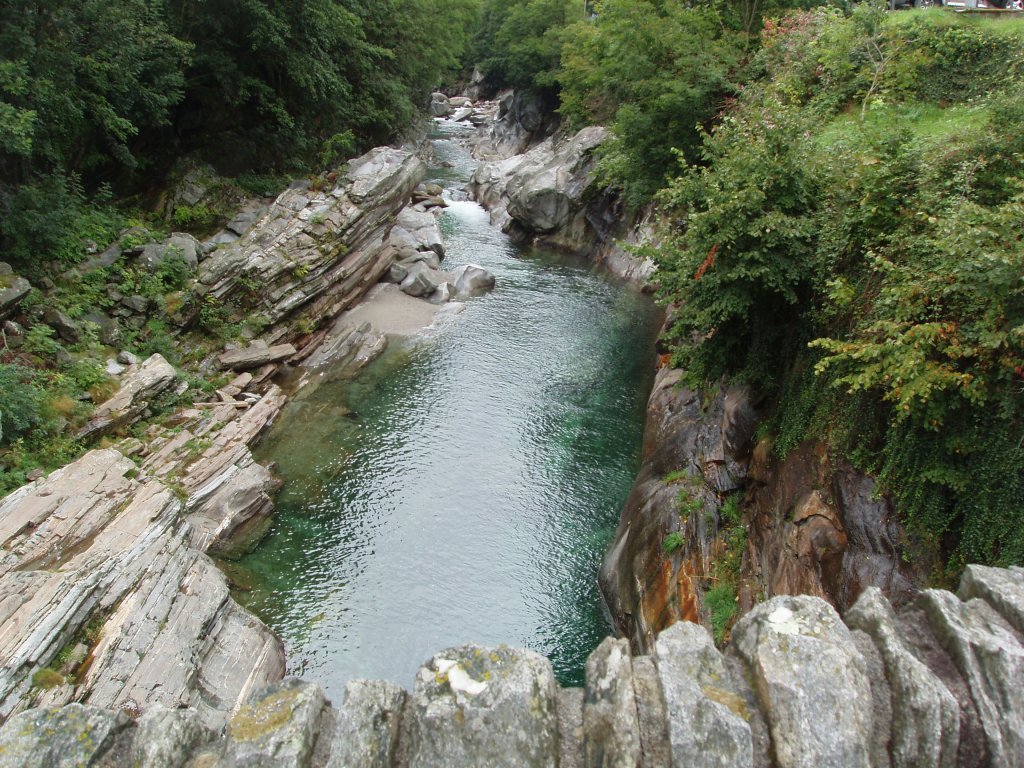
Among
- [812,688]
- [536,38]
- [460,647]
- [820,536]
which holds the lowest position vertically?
[820,536]

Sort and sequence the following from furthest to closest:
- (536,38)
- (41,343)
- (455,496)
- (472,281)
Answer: (536,38)
(472,281)
(455,496)
(41,343)

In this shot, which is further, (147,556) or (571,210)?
(571,210)

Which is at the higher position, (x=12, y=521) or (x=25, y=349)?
(x=25, y=349)

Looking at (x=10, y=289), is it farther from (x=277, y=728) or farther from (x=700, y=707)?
(x=700, y=707)

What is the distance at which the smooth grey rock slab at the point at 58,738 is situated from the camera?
4.81 metres

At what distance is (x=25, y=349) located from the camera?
16406mm

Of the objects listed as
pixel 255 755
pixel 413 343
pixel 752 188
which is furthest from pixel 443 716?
pixel 413 343

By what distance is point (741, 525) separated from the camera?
12242 millimetres

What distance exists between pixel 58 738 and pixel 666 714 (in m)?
4.71

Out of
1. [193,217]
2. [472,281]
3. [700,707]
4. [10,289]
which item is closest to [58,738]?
[700,707]

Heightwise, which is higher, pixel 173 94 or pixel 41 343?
pixel 173 94

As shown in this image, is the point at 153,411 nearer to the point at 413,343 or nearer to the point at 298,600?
the point at 298,600

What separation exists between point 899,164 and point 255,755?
11.3 m

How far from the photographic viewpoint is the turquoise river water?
13.3 meters
